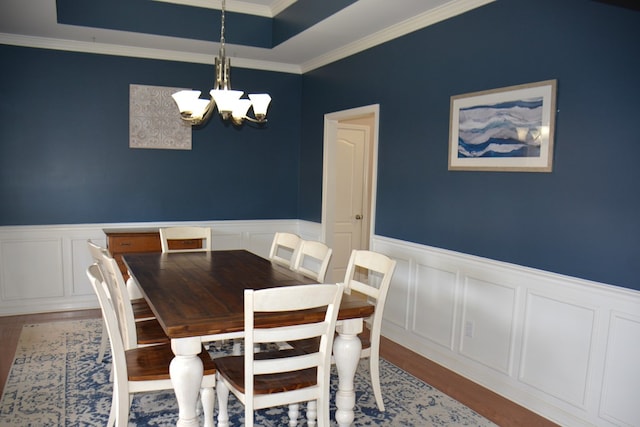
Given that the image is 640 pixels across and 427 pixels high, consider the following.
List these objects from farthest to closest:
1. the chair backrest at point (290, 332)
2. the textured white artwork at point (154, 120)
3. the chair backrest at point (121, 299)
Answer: the textured white artwork at point (154, 120) < the chair backrest at point (121, 299) < the chair backrest at point (290, 332)

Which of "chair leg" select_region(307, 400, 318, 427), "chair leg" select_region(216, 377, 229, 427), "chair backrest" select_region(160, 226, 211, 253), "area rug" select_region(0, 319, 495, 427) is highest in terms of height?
"chair backrest" select_region(160, 226, 211, 253)

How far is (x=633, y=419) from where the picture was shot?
2.51 meters

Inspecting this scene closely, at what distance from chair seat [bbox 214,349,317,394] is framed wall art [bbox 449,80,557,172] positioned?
183 centimetres

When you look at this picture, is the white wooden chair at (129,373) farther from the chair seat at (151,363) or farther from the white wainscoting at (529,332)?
the white wainscoting at (529,332)

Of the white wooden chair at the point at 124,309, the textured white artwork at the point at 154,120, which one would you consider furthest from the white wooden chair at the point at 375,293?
the textured white artwork at the point at 154,120

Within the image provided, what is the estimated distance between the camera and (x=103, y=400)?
305 cm

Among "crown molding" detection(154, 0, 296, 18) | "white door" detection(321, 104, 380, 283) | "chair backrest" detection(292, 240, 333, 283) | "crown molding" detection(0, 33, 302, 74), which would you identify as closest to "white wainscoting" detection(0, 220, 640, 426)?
A: "chair backrest" detection(292, 240, 333, 283)

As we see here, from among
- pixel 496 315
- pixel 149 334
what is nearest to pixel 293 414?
pixel 149 334

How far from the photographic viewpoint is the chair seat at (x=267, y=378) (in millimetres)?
2172

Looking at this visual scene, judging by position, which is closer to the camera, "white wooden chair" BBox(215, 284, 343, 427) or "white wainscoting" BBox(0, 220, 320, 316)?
"white wooden chair" BBox(215, 284, 343, 427)

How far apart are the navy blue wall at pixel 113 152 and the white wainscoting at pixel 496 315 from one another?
357 mm

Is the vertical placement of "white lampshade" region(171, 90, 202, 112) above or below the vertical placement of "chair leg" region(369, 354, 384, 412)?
above

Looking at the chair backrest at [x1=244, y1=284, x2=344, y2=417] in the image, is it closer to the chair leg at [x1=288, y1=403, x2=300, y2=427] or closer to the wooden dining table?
the wooden dining table

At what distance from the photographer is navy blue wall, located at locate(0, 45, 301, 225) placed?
473cm
